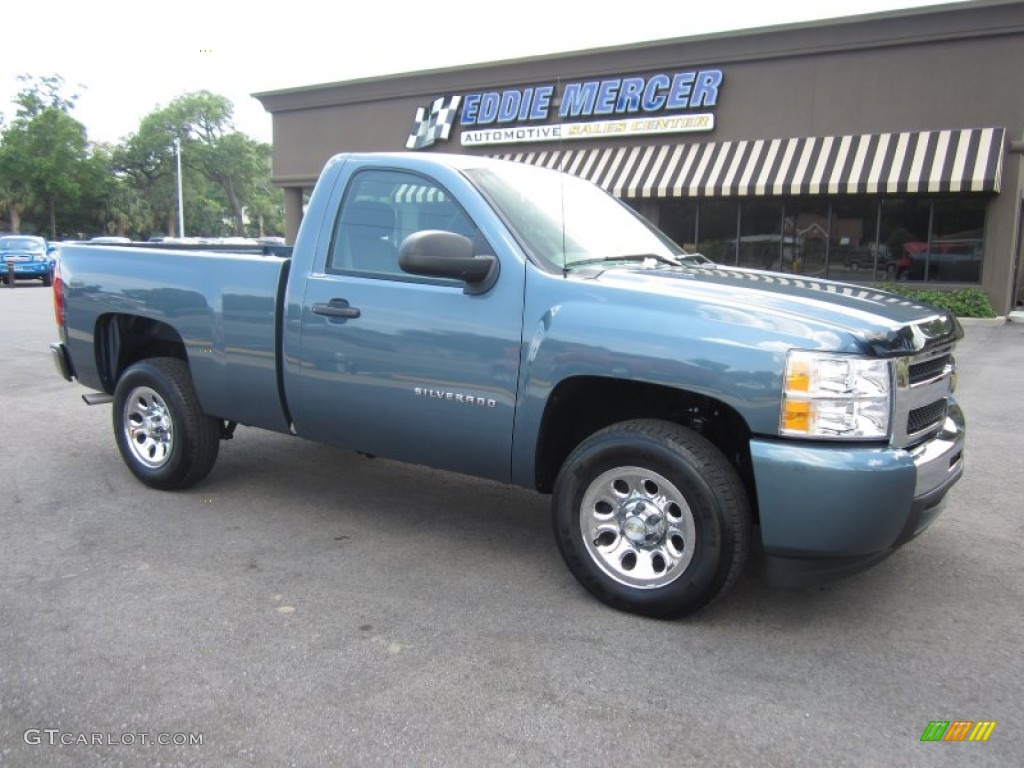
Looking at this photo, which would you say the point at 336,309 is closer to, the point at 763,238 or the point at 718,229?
the point at 763,238

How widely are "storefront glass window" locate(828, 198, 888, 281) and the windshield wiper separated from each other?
15.2 metres

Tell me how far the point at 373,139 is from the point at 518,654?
23.8 meters

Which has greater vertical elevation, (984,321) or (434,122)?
(434,122)

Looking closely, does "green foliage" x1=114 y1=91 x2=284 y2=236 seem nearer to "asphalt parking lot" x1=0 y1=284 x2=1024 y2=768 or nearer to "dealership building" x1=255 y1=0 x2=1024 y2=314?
"dealership building" x1=255 y1=0 x2=1024 y2=314

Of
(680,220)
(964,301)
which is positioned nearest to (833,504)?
(964,301)

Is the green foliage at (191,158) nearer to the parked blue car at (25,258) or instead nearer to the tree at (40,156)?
the tree at (40,156)

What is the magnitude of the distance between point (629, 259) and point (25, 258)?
2841 cm

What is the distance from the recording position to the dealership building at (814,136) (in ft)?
54.0

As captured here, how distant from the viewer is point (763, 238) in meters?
19.3

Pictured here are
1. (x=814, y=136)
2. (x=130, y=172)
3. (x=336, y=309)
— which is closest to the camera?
(x=336, y=309)

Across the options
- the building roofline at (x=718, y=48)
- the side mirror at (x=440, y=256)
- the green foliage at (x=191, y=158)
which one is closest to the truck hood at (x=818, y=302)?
the side mirror at (x=440, y=256)

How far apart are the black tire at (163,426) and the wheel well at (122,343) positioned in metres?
0.20

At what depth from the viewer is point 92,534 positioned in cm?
454

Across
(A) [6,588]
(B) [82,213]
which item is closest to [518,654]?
(A) [6,588]
